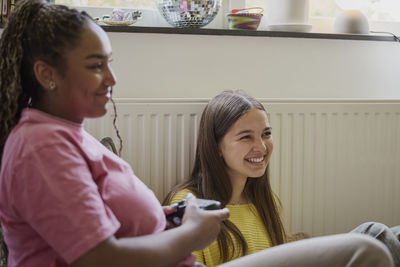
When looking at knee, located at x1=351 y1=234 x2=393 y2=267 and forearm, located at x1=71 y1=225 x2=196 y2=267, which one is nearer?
forearm, located at x1=71 y1=225 x2=196 y2=267

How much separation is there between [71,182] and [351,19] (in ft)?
5.24

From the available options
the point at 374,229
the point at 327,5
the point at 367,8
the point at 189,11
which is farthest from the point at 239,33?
the point at 374,229

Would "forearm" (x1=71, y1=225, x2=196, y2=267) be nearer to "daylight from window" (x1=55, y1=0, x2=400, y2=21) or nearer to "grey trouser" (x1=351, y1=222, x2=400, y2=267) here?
"grey trouser" (x1=351, y1=222, x2=400, y2=267)

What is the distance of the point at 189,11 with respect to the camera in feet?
5.84

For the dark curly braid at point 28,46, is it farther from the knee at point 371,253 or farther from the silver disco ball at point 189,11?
the silver disco ball at point 189,11

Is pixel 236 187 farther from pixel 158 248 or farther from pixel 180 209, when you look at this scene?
pixel 158 248

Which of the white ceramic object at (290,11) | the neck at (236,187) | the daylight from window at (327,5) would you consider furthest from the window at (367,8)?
the neck at (236,187)

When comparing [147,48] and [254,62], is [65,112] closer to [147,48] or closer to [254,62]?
[147,48]

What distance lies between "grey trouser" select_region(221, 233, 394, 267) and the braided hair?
490 mm

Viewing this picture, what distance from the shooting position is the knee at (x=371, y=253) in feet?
2.98

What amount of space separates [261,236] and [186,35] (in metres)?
0.81

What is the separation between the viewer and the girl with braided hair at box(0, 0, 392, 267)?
28.8 inches

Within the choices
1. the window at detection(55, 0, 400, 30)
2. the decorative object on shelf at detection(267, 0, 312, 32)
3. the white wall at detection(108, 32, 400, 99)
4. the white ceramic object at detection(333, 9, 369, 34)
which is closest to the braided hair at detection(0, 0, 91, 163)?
the white wall at detection(108, 32, 400, 99)

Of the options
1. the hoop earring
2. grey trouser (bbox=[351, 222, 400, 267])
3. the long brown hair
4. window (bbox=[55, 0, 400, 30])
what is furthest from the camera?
window (bbox=[55, 0, 400, 30])
